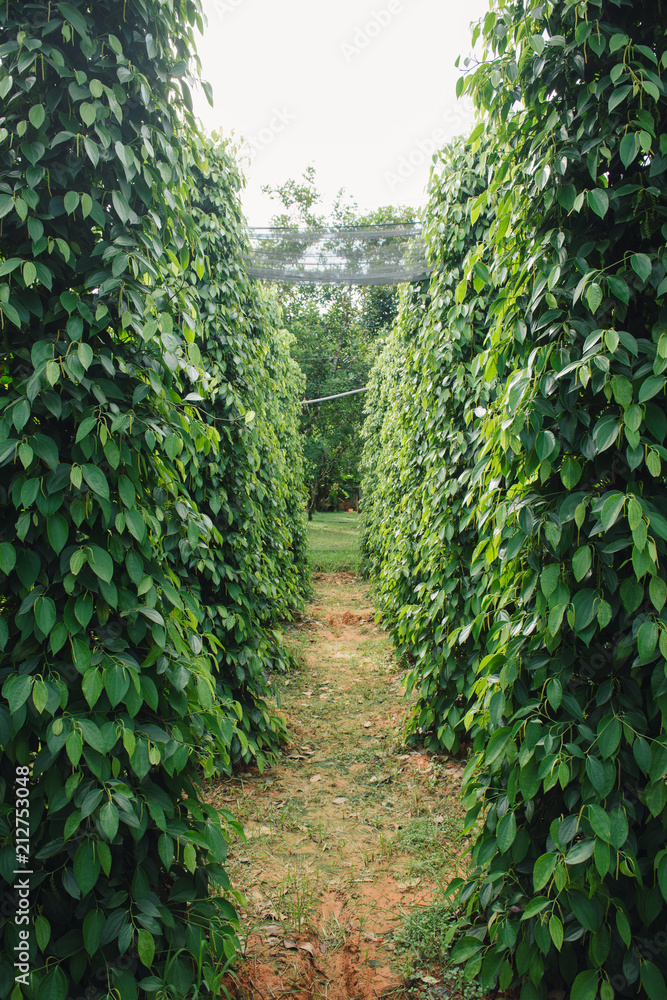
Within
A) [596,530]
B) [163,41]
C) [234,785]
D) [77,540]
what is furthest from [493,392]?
[234,785]

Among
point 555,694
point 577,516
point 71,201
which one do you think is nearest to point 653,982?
point 555,694

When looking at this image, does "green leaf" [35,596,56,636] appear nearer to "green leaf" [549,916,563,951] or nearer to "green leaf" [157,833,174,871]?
"green leaf" [157,833,174,871]

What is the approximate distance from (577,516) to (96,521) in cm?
130

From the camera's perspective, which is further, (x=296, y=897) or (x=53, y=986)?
(x=296, y=897)

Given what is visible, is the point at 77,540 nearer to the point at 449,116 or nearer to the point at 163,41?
the point at 163,41

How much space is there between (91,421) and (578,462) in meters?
1.31

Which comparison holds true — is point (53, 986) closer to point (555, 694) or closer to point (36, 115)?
point (555, 694)

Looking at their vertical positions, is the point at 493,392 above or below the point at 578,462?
above

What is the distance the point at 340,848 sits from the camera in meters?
2.72

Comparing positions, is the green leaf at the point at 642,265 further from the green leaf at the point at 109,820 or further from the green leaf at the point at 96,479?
the green leaf at the point at 109,820

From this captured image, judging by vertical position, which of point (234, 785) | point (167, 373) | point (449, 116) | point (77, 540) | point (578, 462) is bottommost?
point (234, 785)

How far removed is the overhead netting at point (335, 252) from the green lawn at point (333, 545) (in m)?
4.72

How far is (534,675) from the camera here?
1599 millimetres

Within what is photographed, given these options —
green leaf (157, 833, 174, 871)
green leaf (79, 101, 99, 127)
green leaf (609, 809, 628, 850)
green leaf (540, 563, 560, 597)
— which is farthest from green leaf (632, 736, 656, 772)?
green leaf (79, 101, 99, 127)
